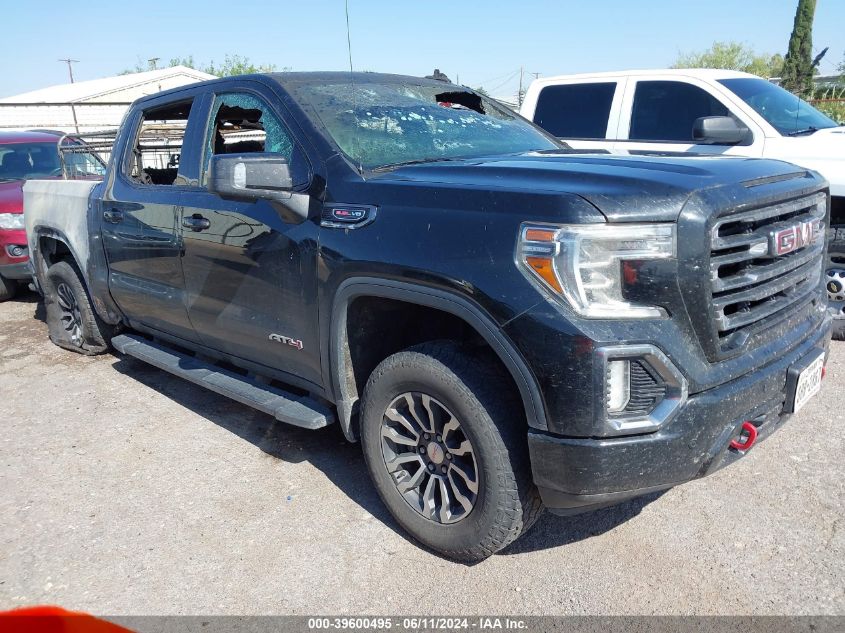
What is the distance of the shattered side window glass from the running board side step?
3.62ft

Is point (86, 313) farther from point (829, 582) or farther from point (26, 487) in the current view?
point (829, 582)

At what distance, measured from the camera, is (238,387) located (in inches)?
144

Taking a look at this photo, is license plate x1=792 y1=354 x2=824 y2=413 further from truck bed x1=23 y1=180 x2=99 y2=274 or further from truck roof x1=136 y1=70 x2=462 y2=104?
truck bed x1=23 y1=180 x2=99 y2=274

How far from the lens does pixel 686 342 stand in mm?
2248

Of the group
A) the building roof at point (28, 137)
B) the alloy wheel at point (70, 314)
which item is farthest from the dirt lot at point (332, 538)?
the building roof at point (28, 137)

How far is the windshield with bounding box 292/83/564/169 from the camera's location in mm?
3182

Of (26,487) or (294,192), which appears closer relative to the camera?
(294,192)

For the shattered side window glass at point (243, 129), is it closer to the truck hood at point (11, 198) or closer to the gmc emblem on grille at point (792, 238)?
the gmc emblem on grille at point (792, 238)

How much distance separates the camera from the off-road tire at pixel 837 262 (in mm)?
5133

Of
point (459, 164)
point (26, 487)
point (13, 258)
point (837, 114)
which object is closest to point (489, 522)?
point (459, 164)

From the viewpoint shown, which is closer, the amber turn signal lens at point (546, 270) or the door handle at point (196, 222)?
the amber turn signal lens at point (546, 270)

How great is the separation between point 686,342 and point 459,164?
4.12ft

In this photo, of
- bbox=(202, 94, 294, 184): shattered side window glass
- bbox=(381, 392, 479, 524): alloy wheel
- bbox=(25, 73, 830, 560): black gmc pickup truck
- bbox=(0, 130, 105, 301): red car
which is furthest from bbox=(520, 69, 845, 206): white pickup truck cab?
bbox=(0, 130, 105, 301): red car

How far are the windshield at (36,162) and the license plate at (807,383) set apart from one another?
24.6 ft
